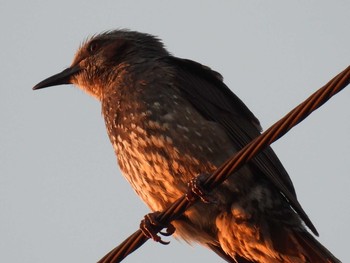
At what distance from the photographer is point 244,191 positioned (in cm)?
548

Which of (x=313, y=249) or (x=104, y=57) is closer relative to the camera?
(x=313, y=249)

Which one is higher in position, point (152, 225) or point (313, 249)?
point (152, 225)

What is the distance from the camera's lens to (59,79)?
304 inches

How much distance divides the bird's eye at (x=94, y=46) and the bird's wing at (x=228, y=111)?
1.32 meters

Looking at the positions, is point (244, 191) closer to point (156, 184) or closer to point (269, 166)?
point (269, 166)

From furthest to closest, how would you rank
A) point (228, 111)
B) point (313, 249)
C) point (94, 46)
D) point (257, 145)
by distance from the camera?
point (94, 46) < point (228, 111) < point (313, 249) < point (257, 145)

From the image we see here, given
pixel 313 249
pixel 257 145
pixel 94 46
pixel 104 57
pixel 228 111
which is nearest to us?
pixel 257 145

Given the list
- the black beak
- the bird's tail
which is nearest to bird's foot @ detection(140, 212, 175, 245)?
the bird's tail

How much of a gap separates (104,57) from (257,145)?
382 cm

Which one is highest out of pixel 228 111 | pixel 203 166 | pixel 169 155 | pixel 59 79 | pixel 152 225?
pixel 59 79

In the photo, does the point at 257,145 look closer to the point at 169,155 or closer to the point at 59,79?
the point at 169,155

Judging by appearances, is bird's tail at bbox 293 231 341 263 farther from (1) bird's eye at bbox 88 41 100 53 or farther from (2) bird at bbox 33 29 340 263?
(1) bird's eye at bbox 88 41 100 53

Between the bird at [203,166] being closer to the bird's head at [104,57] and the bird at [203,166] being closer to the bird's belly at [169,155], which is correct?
the bird's belly at [169,155]

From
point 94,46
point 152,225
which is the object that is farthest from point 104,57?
point 152,225
